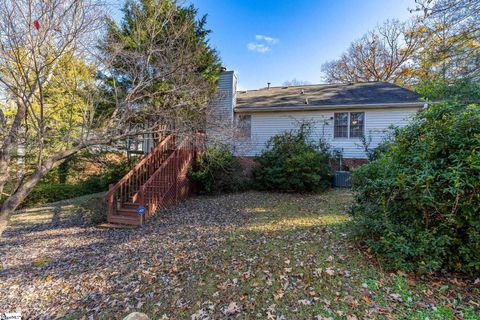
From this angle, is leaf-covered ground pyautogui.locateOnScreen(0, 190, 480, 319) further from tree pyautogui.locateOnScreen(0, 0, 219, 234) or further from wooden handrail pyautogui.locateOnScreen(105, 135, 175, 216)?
tree pyautogui.locateOnScreen(0, 0, 219, 234)

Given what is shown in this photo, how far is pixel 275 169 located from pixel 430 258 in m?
5.48

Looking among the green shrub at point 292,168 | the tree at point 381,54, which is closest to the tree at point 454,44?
the green shrub at point 292,168

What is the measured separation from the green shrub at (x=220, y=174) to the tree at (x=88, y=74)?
67.9 inches

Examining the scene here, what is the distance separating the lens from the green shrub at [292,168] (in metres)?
8.02

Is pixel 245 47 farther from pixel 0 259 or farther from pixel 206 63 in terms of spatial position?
pixel 0 259

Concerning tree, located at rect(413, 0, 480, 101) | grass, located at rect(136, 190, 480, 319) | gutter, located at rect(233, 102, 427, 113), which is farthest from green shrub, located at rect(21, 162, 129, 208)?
tree, located at rect(413, 0, 480, 101)

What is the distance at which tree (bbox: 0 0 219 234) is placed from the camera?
4.24 metres

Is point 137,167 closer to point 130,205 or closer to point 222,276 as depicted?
point 130,205

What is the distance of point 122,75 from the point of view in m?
7.20

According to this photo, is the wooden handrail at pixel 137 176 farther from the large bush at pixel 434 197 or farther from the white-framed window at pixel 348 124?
the white-framed window at pixel 348 124

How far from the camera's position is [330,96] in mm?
12281

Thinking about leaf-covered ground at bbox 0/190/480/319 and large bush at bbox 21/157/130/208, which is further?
large bush at bbox 21/157/130/208

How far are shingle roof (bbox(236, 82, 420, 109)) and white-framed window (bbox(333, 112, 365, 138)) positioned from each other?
1.93 ft

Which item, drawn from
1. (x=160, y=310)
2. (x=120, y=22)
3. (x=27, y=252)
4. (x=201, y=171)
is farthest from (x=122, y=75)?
(x=160, y=310)
